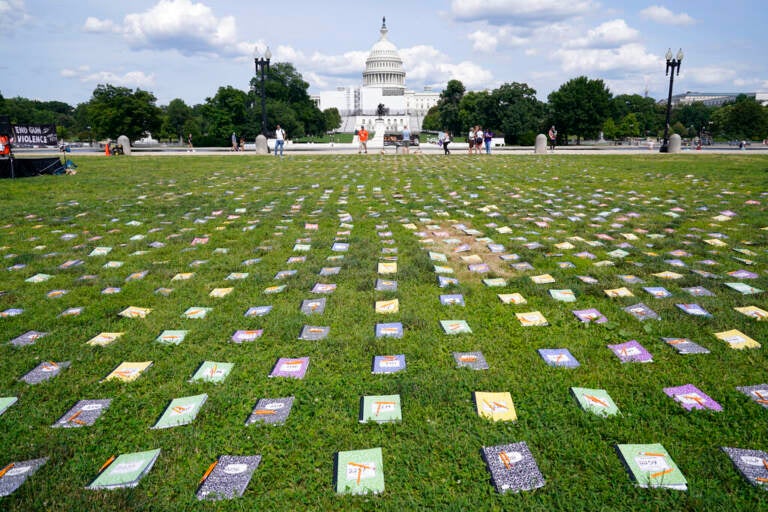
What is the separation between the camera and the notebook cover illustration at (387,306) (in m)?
5.06

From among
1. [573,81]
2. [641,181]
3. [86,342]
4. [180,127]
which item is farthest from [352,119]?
[86,342]

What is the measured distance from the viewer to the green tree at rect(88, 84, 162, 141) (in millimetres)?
50000

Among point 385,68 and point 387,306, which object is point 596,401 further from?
point 385,68

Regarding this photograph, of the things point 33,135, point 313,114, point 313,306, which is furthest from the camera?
point 313,114

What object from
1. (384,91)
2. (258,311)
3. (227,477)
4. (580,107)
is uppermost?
(384,91)

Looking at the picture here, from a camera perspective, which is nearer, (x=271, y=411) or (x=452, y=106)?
(x=271, y=411)

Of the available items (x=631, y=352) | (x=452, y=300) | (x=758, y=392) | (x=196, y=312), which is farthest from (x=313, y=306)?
(x=758, y=392)

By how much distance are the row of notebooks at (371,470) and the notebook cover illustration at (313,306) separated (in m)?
2.20

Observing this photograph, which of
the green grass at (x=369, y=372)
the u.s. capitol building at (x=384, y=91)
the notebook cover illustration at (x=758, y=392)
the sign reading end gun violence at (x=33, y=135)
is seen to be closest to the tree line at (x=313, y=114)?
the sign reading end gun violence at (x=33, y=135)

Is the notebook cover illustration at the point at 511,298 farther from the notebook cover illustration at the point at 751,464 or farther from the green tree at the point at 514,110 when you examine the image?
the green tree at the point at 514,110

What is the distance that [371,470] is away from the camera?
286 cm

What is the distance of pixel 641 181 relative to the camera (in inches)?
583

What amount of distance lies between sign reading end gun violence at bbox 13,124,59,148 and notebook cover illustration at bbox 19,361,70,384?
1884 cm

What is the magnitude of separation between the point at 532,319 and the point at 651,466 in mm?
2092
